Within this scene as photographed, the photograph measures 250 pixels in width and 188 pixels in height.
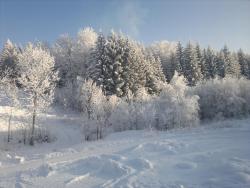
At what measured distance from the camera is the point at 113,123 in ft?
135

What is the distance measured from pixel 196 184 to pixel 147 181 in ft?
6.56

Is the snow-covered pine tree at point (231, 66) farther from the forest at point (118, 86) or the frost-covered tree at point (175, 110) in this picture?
the frost-covered tree at point (175, 110)

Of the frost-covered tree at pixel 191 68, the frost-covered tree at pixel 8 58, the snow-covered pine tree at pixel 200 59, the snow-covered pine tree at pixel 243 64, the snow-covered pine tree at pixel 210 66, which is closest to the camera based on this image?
the frost-covered tree at pixel 8 58

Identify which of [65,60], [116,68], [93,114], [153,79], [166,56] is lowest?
[93,114]

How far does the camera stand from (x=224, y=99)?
48938 millimetres

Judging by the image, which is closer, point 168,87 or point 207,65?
point 168,87

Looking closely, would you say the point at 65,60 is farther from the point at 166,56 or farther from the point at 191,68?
the point at 166,56

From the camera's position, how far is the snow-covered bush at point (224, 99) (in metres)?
47.8

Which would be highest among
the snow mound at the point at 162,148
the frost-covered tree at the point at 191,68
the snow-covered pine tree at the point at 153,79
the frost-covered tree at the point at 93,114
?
the frost-covered tree at the point at 191,68

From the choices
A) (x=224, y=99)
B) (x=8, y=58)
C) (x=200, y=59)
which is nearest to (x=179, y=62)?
(x=200, y=59)

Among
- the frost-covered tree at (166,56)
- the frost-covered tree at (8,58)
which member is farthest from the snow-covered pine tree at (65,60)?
the frost-covered tree at (166,56)

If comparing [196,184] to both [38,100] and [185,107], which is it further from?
[185,107]

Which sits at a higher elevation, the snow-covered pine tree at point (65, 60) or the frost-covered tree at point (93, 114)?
the snow-covered pine tree at point (65, 60)

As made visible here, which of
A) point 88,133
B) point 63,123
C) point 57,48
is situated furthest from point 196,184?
point 57,48
